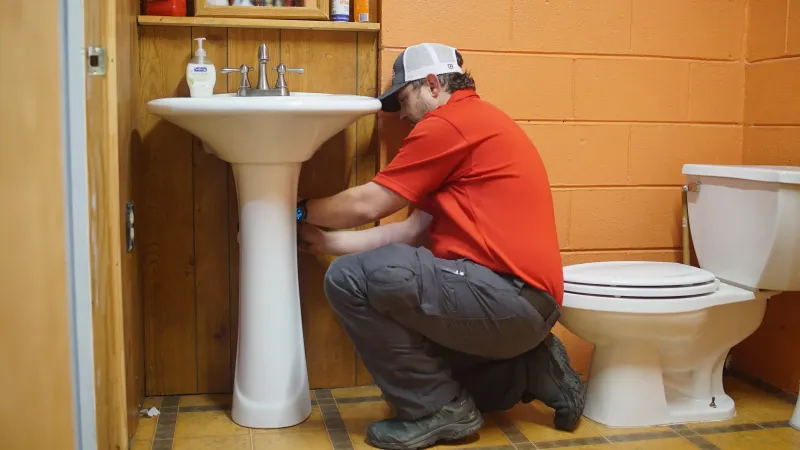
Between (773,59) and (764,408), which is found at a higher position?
(773,59)

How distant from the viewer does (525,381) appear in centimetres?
214

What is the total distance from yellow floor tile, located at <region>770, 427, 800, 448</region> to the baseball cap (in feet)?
4.10

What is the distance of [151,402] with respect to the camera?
90.4 inches

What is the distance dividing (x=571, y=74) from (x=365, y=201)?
822 mm

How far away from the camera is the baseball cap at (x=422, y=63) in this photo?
210cm

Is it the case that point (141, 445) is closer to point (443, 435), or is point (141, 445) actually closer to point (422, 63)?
point (443, 435)

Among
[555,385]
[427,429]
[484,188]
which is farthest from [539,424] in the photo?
[484,188]

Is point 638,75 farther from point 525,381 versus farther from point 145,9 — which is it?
point 145,9

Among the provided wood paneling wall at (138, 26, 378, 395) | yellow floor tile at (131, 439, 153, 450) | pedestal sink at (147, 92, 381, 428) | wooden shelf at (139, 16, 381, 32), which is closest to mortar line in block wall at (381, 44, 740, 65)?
wooden shelf at (139, 16, 381, 32)

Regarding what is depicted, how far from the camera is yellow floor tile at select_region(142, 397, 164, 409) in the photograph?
7.41 ft

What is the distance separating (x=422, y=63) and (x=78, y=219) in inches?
38.4

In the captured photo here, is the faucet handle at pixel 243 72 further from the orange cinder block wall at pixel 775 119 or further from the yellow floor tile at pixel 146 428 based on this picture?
the orange cinder block wall at pixel 775 119

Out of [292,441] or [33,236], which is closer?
[33,236]

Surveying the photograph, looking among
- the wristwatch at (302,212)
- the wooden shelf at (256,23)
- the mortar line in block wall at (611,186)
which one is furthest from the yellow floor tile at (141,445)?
the mortar line in block wall at (611,186)
